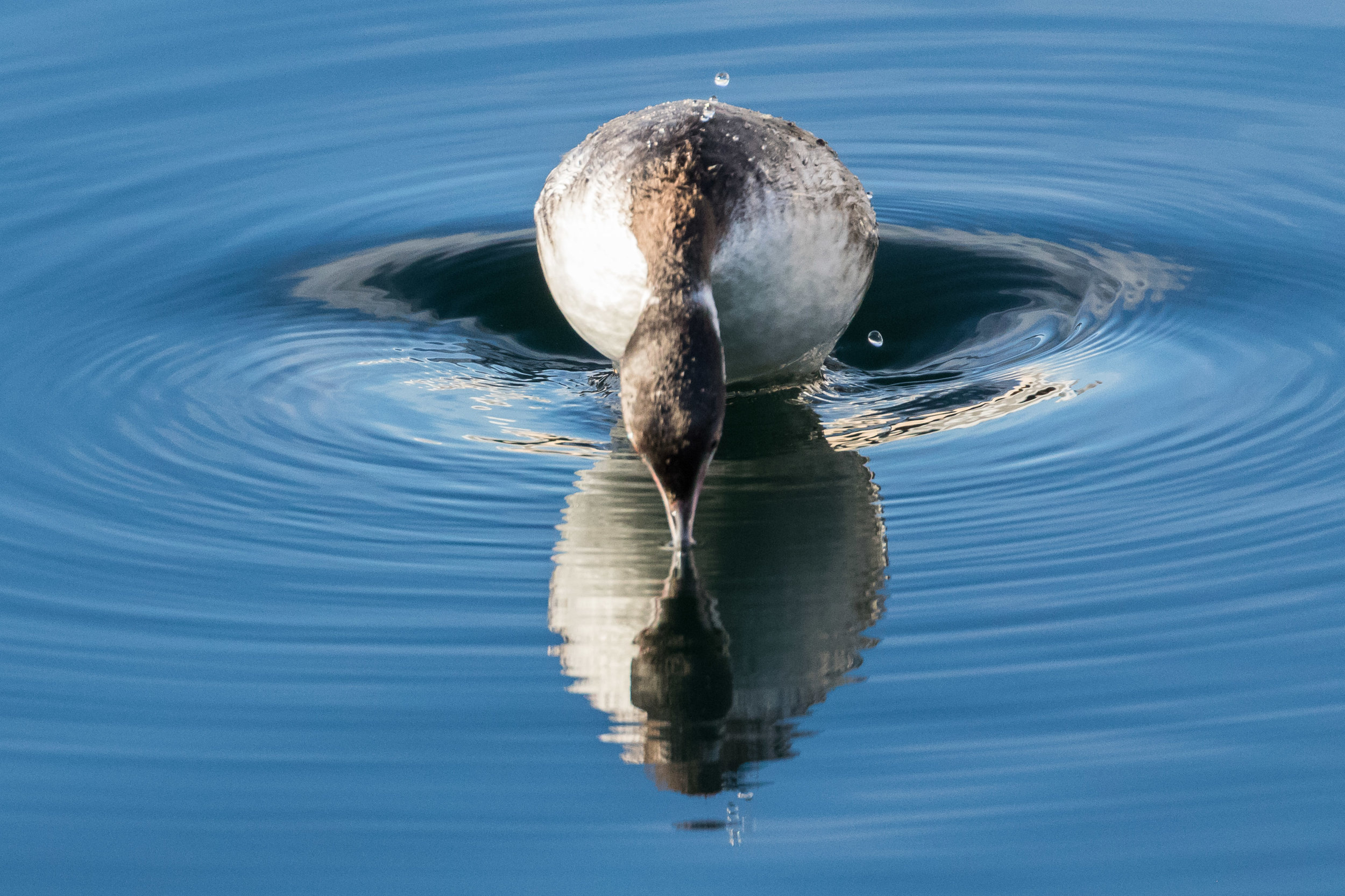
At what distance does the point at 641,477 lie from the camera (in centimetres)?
813

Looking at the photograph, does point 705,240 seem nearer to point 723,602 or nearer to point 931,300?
point 723,602

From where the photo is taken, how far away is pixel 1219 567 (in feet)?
22.9

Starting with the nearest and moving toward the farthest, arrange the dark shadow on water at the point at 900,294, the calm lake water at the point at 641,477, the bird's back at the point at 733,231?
the calm lake water at the point at 641,477 < the bird's back at the point at 733,231 < the dark shadow on water at the point at 900,294

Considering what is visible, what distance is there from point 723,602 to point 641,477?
1.39 m

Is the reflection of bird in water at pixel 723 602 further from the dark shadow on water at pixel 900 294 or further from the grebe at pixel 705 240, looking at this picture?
the dark shadow on water at pixel 900 294

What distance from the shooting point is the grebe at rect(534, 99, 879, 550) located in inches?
292

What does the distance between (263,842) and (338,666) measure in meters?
1.12

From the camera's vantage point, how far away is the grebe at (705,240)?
7.42 metres

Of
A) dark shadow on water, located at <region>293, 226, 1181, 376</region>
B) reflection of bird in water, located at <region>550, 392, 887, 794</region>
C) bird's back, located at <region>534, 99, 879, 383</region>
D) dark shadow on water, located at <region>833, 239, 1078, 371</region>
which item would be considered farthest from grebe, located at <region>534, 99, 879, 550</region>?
dark shadow on water, located at <region>293, 226, 1181, 376</region>

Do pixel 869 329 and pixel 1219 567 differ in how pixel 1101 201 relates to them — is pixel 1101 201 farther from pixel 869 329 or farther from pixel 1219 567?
pixel 1219 567

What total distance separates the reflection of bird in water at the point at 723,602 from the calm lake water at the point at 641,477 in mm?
25

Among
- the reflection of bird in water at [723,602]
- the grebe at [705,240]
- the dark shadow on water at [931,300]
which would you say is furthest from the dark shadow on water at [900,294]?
the reflection of bird in water at [723,602]

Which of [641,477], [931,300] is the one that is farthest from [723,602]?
[931,300]

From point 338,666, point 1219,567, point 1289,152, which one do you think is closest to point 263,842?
point 338,666
